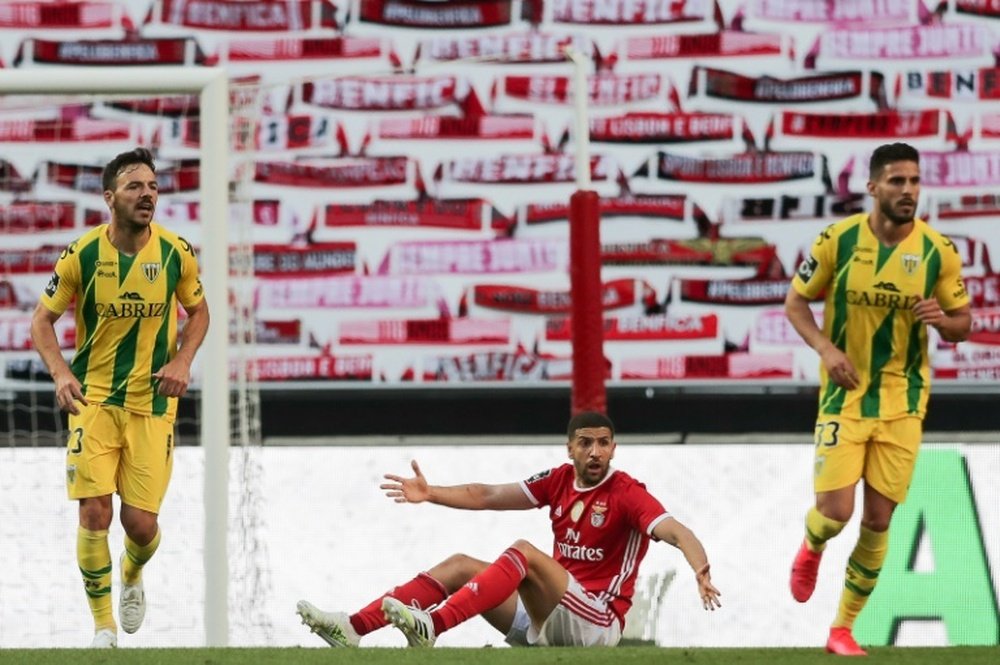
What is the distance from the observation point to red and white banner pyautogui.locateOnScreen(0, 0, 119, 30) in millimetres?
10383

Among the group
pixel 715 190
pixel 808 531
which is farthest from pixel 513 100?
pixel 808 531

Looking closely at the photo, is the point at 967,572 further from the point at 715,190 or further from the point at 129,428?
the point at 129,428

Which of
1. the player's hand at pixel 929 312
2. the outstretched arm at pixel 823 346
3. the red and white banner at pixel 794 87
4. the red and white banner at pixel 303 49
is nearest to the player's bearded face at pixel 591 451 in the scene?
the outstretched arm at pixel 823 346

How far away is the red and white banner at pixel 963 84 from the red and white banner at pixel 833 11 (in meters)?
0.33

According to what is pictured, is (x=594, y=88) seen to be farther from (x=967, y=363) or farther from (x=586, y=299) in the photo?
(x=967, y=363)

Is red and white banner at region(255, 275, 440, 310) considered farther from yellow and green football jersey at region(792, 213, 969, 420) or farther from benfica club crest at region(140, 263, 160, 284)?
yellow and green football jersey at region(792, 213, 969, 420)

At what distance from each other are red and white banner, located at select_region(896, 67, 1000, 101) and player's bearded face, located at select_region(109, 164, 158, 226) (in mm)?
4627

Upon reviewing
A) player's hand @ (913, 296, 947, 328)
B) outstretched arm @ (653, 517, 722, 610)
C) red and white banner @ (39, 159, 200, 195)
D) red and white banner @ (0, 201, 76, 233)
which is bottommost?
outstretched arm @ (653, 517, 722, 610)

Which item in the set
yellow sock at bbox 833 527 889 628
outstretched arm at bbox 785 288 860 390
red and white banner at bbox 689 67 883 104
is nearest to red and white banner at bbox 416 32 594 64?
red and white banner at bbox 689 67 883 104

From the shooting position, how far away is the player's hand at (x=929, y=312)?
20.5 ft

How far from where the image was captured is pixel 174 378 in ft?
22.7

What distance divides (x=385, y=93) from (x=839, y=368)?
4.57 m

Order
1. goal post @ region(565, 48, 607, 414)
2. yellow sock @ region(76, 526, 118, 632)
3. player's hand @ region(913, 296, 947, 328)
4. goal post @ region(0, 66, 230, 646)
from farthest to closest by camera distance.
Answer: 1. goal post @ region(565, 48, 607, 414)
2. goal post @ region(0, 66, 230, 646)
3. yellow sock @ region(76, 526, 118, 632)
4. player's hand @ region(913, 296, 947, 328)

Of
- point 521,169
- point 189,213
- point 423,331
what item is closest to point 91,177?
point 189,213
